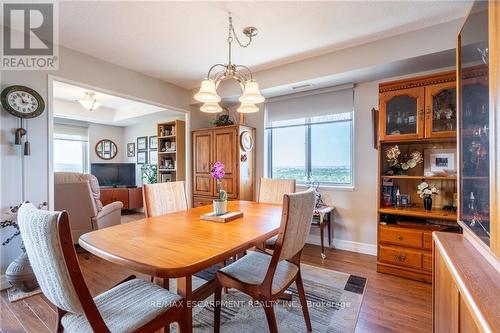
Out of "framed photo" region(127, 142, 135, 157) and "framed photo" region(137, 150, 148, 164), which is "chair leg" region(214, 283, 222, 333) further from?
"framed photo" region(127, 142, 135, 157)

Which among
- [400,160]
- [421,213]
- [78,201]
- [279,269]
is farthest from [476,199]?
[78,201]

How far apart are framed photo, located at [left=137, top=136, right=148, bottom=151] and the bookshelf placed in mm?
1289

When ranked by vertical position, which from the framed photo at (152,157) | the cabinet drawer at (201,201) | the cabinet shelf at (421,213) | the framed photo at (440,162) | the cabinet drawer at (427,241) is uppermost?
the framed photo at (152,157)

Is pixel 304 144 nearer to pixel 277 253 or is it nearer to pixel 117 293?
pixel 277 253

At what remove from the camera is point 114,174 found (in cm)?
604

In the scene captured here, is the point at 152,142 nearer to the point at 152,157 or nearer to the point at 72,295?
the point at 152,157

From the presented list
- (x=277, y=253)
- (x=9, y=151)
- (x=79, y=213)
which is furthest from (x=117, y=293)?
(x=79, y=213)

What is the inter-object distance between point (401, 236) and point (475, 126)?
170 centimetres

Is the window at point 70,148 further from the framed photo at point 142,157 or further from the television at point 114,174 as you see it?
the framed photo at point 142,157

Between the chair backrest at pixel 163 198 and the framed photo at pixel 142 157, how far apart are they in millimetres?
4314

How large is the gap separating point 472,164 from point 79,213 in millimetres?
3826

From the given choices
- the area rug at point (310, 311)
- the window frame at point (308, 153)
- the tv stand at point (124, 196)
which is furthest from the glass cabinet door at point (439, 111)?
the tv stand at point (124, 196)

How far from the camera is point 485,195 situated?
3.12 feet

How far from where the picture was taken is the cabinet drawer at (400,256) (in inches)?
92.0
